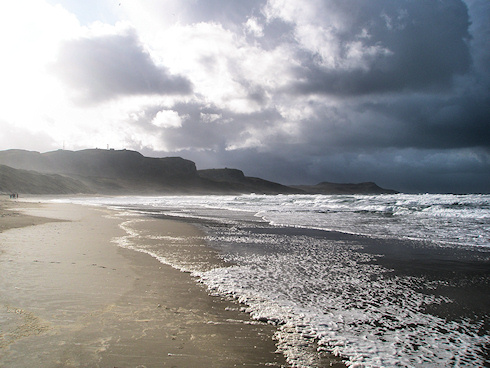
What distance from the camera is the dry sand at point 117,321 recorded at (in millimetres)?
2857

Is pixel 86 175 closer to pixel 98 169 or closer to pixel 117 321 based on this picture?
pixel 98 169

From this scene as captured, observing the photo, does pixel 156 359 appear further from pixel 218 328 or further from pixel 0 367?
pixel 0 367

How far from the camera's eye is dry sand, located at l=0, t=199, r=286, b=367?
2.86 m

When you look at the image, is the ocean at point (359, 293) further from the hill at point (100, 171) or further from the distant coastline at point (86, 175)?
the hill at point (100, 171)

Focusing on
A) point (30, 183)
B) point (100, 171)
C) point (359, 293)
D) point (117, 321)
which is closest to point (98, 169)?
point (100, 171)

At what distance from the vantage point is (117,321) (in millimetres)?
3600

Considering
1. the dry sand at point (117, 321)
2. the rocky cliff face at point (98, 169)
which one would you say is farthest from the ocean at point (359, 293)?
the rocky cliff face at point (98, 169)

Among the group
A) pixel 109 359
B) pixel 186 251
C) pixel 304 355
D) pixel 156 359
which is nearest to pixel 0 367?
pixel 109 359

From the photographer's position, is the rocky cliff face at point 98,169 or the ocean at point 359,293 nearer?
the ocean at point 359,293

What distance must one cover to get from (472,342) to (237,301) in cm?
270

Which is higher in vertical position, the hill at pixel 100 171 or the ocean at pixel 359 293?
the hill at pixel 100 171

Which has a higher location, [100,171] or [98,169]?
[98,169]

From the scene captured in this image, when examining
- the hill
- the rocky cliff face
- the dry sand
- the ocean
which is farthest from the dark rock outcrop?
the ocean

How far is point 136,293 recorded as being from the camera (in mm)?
4633
